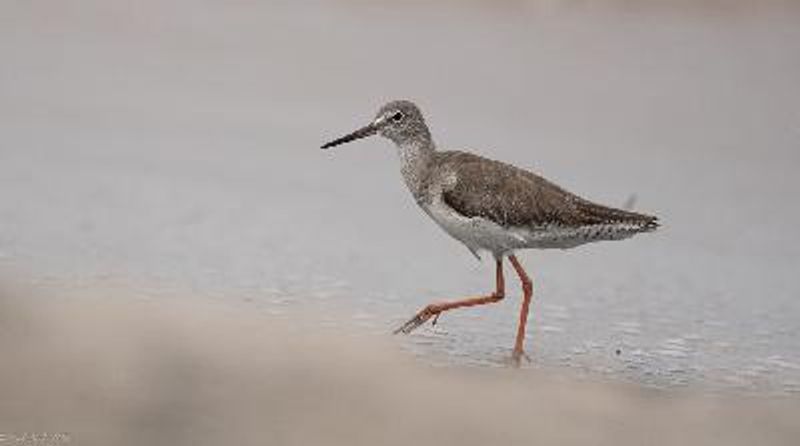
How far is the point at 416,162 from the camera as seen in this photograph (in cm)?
689

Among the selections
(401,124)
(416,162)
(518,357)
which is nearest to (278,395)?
(518,357)

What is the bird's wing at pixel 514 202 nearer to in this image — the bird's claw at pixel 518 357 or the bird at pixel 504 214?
the bird at pixel 504 214

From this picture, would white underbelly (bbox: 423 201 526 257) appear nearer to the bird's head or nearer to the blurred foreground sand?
the bird's head

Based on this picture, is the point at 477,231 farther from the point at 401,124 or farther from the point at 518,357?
the point at 401,124

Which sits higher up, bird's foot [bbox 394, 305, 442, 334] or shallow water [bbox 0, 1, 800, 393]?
shallow water [bbox 0, 1, 800, 393]

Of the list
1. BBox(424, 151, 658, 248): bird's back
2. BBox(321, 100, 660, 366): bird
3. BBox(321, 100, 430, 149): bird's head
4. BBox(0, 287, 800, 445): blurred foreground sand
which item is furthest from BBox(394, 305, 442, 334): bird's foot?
BBox(321, 100, 430, 149): bird's head

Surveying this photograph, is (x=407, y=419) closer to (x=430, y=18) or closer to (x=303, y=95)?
(x=303, y=95)

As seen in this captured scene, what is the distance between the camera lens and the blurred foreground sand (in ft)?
16.8

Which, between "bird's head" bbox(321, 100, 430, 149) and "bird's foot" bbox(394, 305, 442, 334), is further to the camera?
"bird's head" bbox(321, 100, 430, 149)

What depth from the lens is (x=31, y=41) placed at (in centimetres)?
1229

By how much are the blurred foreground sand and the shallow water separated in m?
0.32

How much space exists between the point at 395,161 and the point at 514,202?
12.1ft

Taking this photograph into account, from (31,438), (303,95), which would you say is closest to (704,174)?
(303,95)

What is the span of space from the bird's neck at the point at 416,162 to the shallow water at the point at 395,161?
0.55 m
